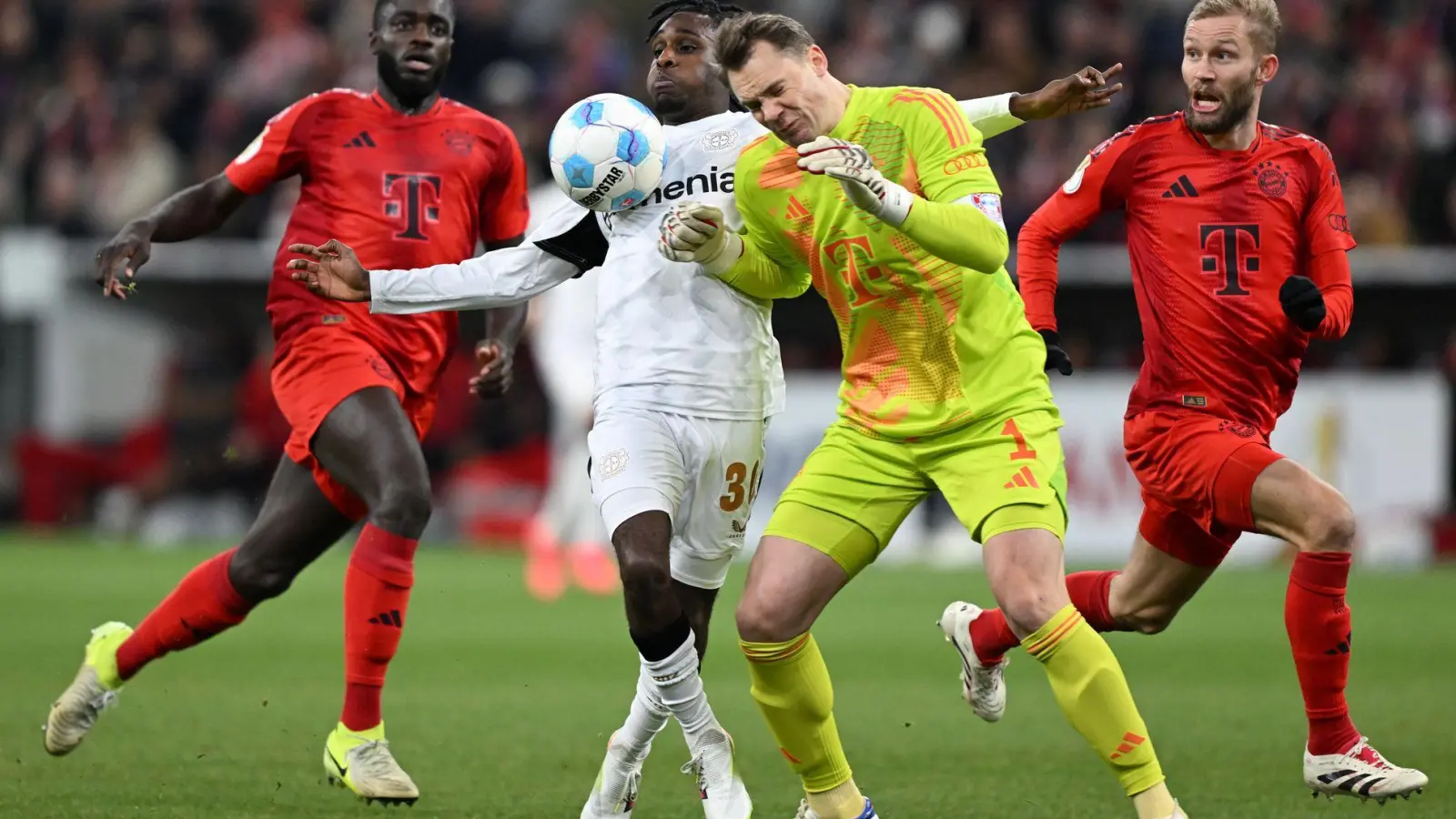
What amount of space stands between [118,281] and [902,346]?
2836mm

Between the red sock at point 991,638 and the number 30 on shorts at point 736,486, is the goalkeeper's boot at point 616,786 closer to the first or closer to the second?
the number 30 on shorts at point 736,486

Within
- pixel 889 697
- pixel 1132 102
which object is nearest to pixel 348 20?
pixel 1132 102

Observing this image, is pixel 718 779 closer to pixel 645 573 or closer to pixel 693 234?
pixel 645 573

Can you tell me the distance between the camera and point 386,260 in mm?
7090

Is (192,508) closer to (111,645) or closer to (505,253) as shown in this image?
(111,645)

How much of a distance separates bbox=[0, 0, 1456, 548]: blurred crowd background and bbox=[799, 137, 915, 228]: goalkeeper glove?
1187cm

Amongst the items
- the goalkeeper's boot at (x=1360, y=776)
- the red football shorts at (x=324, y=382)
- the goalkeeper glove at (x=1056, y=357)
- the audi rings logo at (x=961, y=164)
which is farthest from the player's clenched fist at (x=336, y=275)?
the goalkeeper's boot at (x=1360, y=776)

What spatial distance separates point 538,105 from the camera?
1909cm

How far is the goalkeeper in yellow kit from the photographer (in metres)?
5.49

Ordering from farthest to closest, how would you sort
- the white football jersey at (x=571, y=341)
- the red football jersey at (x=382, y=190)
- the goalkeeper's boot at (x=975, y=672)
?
the white football jersey at (x=571, y=341) → the red football jersey at (x=382, y=190) → the goalkeeper's boot at (x=975, y=672)

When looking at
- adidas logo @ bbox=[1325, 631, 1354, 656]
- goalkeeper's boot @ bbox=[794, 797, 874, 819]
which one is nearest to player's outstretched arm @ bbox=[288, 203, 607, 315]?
goalkeeper's boot @ bbox=[794, 797, 874, 819]

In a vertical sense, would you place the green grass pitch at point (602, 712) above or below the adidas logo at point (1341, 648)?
below

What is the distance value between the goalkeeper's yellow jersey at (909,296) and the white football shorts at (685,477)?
49 cm

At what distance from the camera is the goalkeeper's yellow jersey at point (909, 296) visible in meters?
5.58
